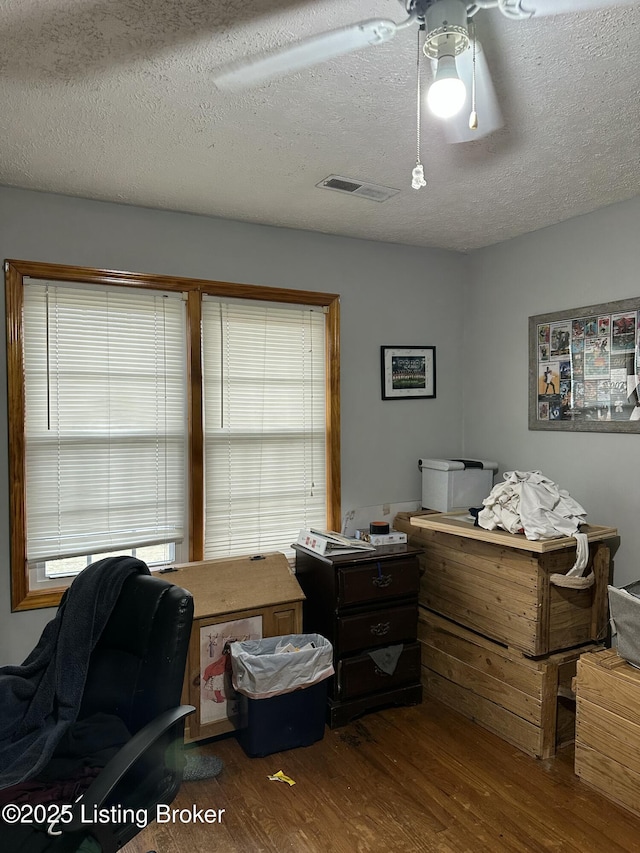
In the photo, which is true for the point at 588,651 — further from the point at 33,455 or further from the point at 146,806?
the point at 33,455

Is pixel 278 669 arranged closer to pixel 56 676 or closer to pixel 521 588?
pixel 56 676

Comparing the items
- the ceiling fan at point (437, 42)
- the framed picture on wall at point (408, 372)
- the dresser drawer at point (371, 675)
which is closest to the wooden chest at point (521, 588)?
the dresser drawer at point (371, 675)

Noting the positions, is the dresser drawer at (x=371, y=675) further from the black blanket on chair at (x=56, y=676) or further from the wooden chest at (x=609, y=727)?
the black blanket on chair at (x=56, y=676)

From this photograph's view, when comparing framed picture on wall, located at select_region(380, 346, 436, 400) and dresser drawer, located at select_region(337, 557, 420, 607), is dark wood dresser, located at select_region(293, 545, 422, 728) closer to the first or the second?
dresser drawer, located at select_region(337, 557, 420, 607)

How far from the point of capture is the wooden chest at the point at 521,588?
2697 mm

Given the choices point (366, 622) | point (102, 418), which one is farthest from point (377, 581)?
point (102, 418)

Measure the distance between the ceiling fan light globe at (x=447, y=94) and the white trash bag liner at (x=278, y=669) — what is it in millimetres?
2262

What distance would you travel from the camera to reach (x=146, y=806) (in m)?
1.65

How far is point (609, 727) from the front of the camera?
2.39 metres

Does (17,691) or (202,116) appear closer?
(17,691)

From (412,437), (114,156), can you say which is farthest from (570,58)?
(412,437)

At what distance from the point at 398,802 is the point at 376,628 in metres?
0.84

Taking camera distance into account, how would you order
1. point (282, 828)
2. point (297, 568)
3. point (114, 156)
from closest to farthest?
point (282, 828) → point (114, 156) → point (297, 568)

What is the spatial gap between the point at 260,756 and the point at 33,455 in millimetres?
1750
